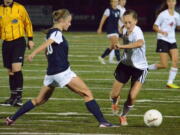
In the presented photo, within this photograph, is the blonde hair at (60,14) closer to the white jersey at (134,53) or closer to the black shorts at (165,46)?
the white jersey at (134,53)

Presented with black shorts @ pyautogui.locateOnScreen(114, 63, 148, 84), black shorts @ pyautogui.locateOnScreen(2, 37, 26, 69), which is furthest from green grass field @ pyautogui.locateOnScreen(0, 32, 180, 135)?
black shorts @ pyautogui.locateOnScreen(2, 37, 26, 69)

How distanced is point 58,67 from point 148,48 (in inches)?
729

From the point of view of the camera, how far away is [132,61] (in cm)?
1241

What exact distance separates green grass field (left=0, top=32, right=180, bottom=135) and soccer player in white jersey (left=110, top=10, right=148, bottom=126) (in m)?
0.41

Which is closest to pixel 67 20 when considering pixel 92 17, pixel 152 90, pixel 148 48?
pixel 152 90

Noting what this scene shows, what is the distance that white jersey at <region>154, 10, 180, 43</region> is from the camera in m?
17.9

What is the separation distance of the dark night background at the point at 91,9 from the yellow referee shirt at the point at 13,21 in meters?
31.1

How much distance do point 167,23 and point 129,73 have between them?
18.1ft

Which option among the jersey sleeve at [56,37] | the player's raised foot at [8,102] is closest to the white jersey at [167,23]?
the player's raised foot at [8,102]

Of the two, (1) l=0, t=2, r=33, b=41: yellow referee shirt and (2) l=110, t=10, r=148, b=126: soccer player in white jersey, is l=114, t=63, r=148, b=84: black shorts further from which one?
(1) l=0, t=2, r=33, b=41: yellow referee shirt

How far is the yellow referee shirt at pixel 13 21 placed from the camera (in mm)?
14562

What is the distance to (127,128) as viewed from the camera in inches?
463

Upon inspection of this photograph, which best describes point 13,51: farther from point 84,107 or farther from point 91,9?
point 91,9

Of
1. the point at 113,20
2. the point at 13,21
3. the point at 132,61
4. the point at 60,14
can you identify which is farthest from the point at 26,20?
the point at 113,20
